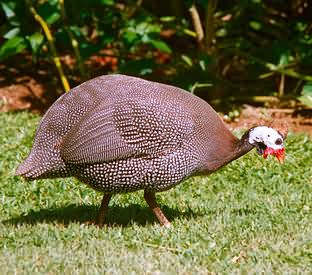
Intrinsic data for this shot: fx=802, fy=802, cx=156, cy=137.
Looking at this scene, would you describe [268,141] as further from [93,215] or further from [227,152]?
[93,215]

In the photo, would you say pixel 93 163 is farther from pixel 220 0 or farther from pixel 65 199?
pixel 220 0

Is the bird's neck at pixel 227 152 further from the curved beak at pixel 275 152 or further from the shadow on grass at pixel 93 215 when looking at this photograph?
the shadow on grass at pixel 93 215

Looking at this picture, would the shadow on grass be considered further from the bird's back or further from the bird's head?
the bird's head

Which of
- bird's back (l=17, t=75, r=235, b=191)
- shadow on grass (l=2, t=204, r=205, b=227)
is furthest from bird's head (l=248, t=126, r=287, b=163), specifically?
shadow on grass (l=2, t=204, r=205, b=227)

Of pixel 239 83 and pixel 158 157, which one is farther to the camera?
pixel 239 83

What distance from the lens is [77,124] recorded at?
14.9ft

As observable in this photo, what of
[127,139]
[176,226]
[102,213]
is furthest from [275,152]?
[102,213]

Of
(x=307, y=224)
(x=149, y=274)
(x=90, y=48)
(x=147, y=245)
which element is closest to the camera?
(x=149, y=274)

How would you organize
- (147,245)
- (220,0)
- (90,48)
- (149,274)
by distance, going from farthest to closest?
(220,0), (90,48), (147,245), (149,274)

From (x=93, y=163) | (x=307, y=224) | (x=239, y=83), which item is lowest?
(x=239, y=83)

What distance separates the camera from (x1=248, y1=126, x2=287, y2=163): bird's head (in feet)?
15.6

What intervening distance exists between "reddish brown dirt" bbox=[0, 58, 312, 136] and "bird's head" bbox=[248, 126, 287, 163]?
7.81ft

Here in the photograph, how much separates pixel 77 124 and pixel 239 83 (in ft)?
13.4

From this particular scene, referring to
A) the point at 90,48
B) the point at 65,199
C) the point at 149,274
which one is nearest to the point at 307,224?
the point at 149,274
